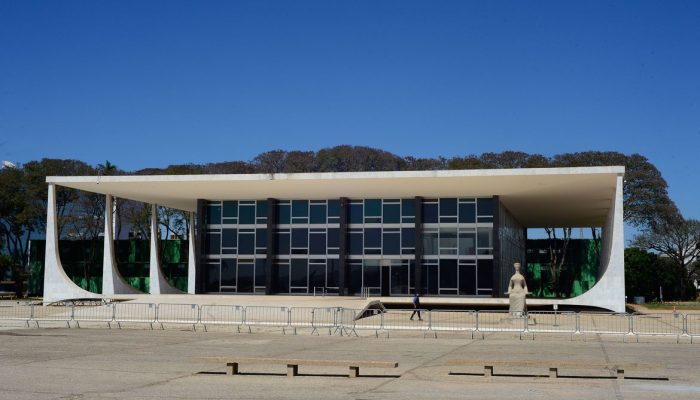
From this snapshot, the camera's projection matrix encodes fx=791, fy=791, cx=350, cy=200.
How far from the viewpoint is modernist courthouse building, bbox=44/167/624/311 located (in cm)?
4381

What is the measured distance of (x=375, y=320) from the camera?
3441cm

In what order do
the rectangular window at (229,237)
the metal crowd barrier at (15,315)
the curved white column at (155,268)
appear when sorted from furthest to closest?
the curved white column at (155,268) < the rectangular window at (229,237) < the metal crowd barrier at (15,315)

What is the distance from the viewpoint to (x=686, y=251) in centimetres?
7388

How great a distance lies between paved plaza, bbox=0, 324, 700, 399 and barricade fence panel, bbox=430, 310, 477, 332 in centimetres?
331

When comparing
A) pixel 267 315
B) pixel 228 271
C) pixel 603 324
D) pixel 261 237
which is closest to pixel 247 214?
pixel 261 237

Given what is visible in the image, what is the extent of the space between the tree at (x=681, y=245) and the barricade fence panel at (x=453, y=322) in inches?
1730

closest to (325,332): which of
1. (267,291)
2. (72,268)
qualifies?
(267,291)

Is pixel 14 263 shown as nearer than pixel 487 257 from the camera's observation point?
No

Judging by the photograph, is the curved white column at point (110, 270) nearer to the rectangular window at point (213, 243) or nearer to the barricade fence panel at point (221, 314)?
the rectangular window at point (213, 243)

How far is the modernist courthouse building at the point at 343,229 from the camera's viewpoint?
43.8 m

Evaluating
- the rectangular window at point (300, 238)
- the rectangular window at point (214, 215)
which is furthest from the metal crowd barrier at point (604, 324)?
the rectangular window at point (214, 215)

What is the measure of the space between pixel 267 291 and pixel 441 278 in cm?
1082

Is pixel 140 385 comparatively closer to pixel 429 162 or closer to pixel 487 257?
pixel 487 257

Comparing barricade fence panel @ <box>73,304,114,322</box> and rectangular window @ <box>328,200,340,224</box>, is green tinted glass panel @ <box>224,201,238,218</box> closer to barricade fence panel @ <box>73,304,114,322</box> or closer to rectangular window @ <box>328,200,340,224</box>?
rectangular window @ <box>328,200,340,224</box>
